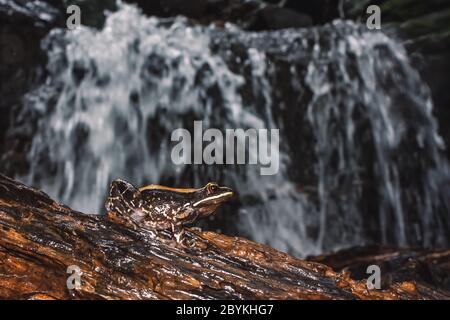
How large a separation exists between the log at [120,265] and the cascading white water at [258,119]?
5314mm

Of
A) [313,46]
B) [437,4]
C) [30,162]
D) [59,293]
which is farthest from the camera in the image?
[437,4]

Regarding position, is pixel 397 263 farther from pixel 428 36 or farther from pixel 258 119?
pixel 428 36

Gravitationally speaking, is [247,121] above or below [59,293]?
above

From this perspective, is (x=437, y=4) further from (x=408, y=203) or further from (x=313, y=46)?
(x=408, y=203)

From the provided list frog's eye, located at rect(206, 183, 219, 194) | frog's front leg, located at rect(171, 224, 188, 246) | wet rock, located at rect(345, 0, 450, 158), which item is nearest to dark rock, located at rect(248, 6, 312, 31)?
wet rock, located at rect(345, 0, 450, 158)

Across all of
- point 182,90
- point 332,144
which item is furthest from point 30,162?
point 332,144

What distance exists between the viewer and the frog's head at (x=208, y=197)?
3.43 metres

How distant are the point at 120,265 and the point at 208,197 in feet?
2.53

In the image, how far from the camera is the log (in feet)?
9.71

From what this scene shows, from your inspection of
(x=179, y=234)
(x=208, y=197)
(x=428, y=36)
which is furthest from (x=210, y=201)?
(x=428, y=36)

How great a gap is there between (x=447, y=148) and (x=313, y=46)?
348 cm

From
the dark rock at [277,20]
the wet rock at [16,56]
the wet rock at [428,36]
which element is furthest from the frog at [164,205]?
the dark rock at [277,20]

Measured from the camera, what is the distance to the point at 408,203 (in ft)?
31.5

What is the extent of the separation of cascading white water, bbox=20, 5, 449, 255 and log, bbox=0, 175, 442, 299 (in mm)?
5314
